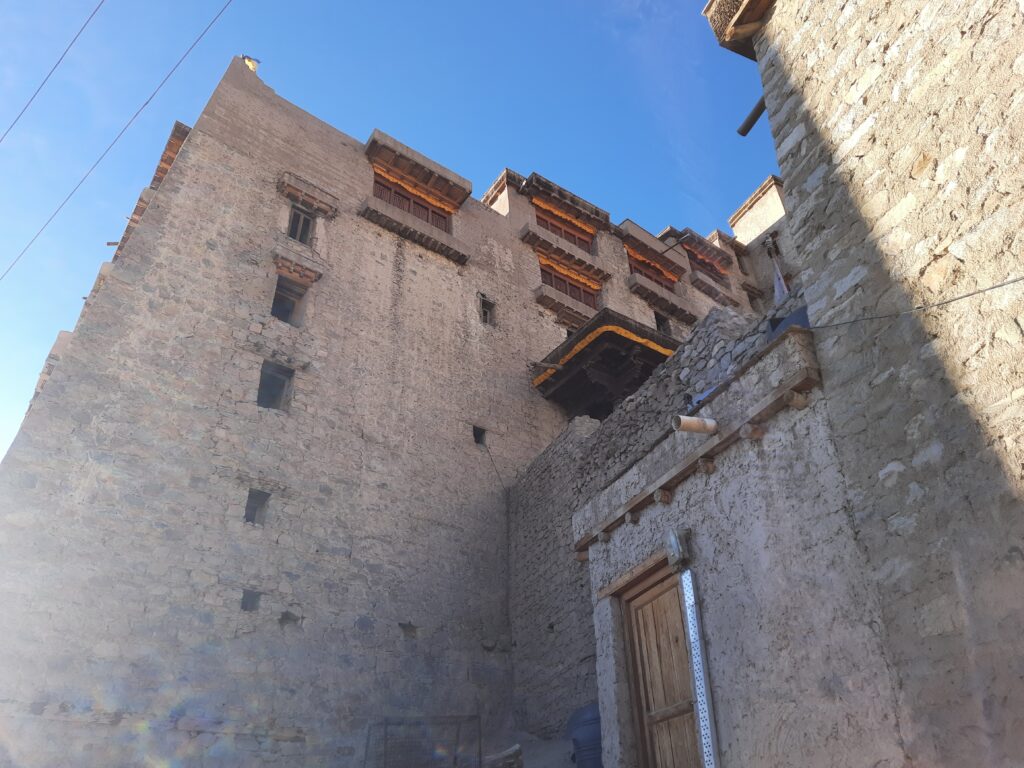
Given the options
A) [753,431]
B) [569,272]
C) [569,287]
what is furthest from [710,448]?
[569,272]

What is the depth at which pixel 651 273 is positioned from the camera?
73.4ft

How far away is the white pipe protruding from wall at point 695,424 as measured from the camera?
20.2ft

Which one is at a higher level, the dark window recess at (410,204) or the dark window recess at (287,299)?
the dark window recess at (410,204)

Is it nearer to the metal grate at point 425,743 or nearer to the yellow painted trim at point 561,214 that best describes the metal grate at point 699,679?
the metal grate at point 425,743

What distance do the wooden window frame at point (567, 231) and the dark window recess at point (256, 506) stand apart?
1178 cm

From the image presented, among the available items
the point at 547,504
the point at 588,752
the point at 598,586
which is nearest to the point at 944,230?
the point at 598,586

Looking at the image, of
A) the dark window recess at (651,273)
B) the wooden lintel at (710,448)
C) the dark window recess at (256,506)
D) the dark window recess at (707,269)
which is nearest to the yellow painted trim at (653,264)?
the dark window recess at (651,273)

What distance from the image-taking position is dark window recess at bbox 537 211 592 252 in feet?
67.8

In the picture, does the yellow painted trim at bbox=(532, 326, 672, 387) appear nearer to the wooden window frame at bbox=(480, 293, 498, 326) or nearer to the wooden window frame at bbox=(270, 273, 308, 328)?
the wooden window frame at bbox=(480, 293, 498, 326)

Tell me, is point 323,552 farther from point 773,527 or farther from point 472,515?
point 773,527

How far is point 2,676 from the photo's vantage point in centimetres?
807

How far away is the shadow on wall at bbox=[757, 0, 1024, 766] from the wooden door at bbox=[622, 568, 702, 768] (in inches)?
89.7

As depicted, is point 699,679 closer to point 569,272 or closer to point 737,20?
point 737,20

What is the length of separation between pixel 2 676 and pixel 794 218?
28.6ft
